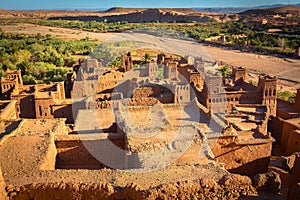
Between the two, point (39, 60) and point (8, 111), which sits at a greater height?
point (8, 111)

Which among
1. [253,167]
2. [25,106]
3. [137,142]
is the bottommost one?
[253,167]

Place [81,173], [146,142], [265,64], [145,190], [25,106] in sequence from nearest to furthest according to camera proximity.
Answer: [145,190] < [81,173] < [146,142] < [25,106] < [265,64]

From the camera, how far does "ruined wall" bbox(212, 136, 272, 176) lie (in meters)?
11.4

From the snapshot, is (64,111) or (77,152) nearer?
(77,152)

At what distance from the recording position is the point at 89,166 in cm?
1085

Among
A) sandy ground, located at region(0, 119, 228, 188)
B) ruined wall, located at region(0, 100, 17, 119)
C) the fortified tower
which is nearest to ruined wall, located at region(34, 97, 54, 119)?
ruined wall, located at region(0, 100, 17, 119)

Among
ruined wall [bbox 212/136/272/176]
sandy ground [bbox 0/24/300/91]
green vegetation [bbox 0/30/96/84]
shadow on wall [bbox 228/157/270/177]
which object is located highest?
green vegetation [bbox 0/30/96/84]

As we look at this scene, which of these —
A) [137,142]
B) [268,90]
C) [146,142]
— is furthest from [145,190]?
[268,90]

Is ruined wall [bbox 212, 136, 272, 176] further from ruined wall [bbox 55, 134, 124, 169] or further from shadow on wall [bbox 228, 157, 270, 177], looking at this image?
ruined wall [bbox 55, 134, 124, 169]

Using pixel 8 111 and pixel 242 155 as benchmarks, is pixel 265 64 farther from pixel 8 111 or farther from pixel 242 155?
pixel 8 111

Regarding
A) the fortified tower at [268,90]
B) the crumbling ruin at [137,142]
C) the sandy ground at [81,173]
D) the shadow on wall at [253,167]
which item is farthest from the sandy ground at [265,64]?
the sandy ground at [81,173]

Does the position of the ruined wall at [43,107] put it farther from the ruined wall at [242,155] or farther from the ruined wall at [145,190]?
the ruined wall at [145,190]

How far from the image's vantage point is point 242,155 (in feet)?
38.4

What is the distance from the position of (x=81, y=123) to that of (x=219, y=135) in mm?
5714
